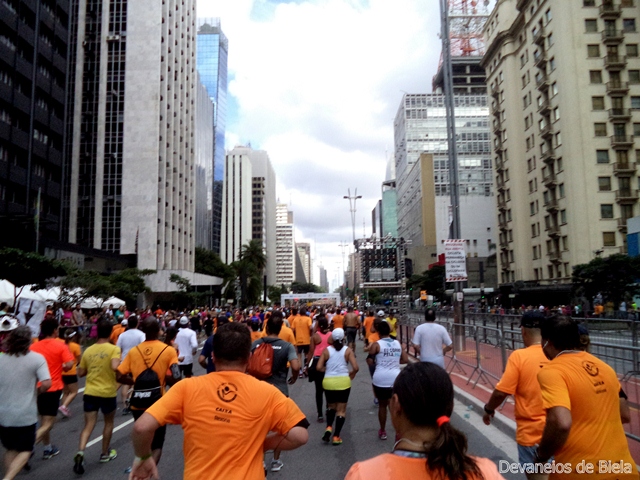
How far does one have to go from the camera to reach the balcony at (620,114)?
45.0 metres

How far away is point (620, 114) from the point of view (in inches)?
1785

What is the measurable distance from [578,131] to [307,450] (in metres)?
46.9

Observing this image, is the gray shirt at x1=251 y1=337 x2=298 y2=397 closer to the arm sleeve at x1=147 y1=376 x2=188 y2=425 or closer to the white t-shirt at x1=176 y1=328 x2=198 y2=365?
the arm sleeve at x1=147 y1=376 x2=188 y2=425

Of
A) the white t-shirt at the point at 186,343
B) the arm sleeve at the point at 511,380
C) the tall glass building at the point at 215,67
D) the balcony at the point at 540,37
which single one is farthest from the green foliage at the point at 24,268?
the tall glass building at the point at 215,67

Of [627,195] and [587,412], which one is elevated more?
[627,195]

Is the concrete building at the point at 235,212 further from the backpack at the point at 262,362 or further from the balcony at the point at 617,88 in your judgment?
the backpack at the point at 262,362

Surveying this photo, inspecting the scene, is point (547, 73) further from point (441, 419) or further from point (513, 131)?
point (441, 419)

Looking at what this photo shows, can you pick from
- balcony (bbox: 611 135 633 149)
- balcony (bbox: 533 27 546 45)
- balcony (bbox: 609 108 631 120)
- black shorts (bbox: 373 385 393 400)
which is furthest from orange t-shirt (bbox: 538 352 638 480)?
balcony (bbox: 533 27 546 45)

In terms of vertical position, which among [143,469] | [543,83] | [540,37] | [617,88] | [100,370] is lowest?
[143,469]

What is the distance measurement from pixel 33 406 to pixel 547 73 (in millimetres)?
55010

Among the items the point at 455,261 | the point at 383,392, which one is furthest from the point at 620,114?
the point at 383,392

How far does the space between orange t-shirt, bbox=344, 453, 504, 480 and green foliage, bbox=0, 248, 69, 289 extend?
22.0m

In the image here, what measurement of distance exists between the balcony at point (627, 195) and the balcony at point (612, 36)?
14.0m

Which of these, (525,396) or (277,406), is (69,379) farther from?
(525,396)
